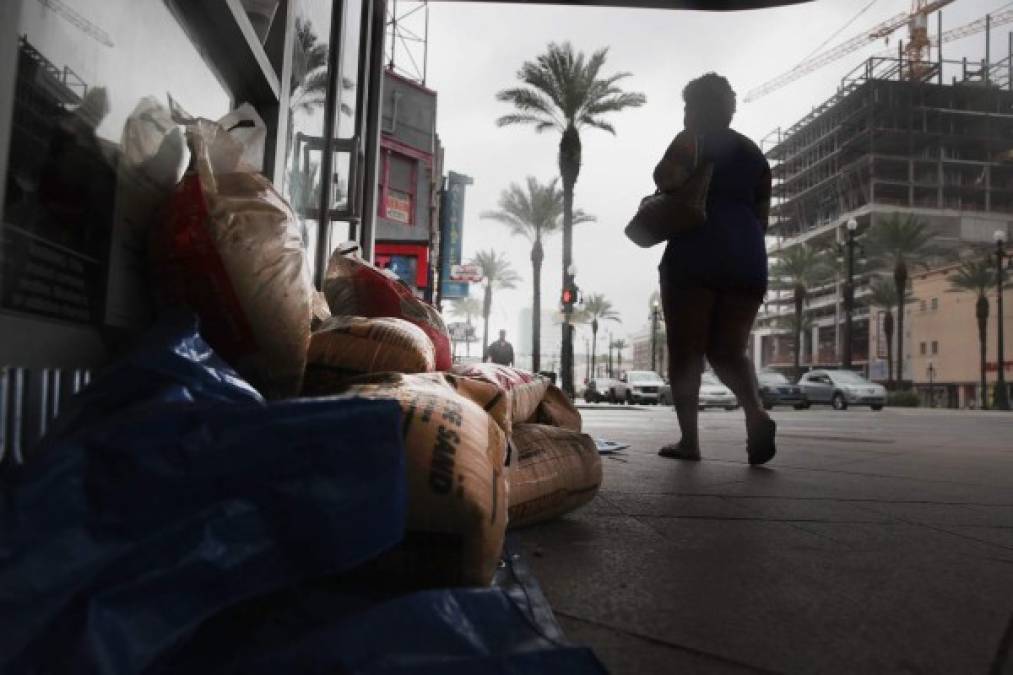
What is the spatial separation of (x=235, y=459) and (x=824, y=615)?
1.08 m

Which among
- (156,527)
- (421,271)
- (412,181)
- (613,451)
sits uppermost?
(412,181)

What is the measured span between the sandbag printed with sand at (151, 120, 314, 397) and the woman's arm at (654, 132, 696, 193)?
2202 millimetres

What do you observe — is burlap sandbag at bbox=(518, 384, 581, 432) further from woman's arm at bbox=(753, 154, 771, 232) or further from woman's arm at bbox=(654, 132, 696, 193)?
woman's arm at bbox=(753, 154, 771, 232)

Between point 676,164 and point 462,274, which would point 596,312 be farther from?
point 676,164

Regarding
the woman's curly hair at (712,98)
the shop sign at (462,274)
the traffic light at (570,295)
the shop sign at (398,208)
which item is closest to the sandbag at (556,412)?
the woman's curly hair at (712,98)

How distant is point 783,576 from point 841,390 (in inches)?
955

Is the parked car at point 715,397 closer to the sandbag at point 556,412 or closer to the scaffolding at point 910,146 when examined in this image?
the sandbag at point 556,412

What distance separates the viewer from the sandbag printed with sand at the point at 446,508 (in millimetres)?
1184

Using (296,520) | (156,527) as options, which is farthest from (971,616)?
(156,527)

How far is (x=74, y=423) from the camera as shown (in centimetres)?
105

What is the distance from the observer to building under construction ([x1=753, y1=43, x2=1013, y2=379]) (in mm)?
66375

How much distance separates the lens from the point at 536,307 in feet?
88.8

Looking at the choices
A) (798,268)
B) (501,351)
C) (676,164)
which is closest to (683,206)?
(676,164)

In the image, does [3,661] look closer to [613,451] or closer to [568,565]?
[568,565]
